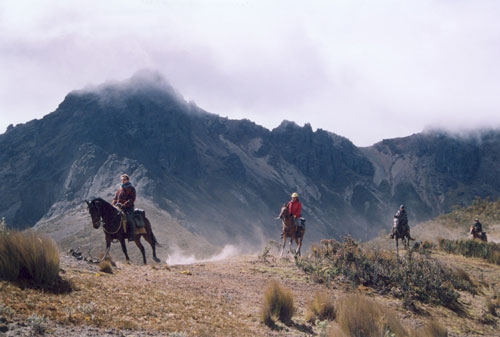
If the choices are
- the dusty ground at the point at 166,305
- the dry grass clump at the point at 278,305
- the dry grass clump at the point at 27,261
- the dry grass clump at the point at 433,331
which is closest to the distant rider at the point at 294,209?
the dusty ground at the point at 166,305

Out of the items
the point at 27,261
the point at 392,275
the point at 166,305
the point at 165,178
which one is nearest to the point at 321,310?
the point at 166,305

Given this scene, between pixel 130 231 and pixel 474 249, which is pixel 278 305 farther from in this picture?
pixel 474 249

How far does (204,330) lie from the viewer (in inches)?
313

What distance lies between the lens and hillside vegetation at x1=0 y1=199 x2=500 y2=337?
763 centimetres

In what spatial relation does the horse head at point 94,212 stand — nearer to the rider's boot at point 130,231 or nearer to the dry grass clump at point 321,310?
the rider's boot at point 130,231

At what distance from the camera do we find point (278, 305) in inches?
402

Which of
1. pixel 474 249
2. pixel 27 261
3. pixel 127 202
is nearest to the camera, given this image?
pixel 27 261

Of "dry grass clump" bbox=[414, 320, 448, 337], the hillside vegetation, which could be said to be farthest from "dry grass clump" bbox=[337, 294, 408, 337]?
"dry grass clump" bbox=[414, 320, 448, 337]

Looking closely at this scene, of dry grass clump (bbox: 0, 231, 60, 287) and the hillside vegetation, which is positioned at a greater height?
dry grass clump (bbox: 0, 231, 60, 287)

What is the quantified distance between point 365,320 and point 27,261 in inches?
256

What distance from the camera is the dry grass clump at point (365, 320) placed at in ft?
26.4

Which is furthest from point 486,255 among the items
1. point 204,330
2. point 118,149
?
point 118,149

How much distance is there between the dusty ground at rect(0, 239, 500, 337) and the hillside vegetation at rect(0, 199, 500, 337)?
0.9 inches

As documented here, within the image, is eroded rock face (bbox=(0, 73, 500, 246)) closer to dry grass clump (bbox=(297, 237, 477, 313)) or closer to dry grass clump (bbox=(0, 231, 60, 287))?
dry grass clump (bbox=(297, 237, 477, 313))
